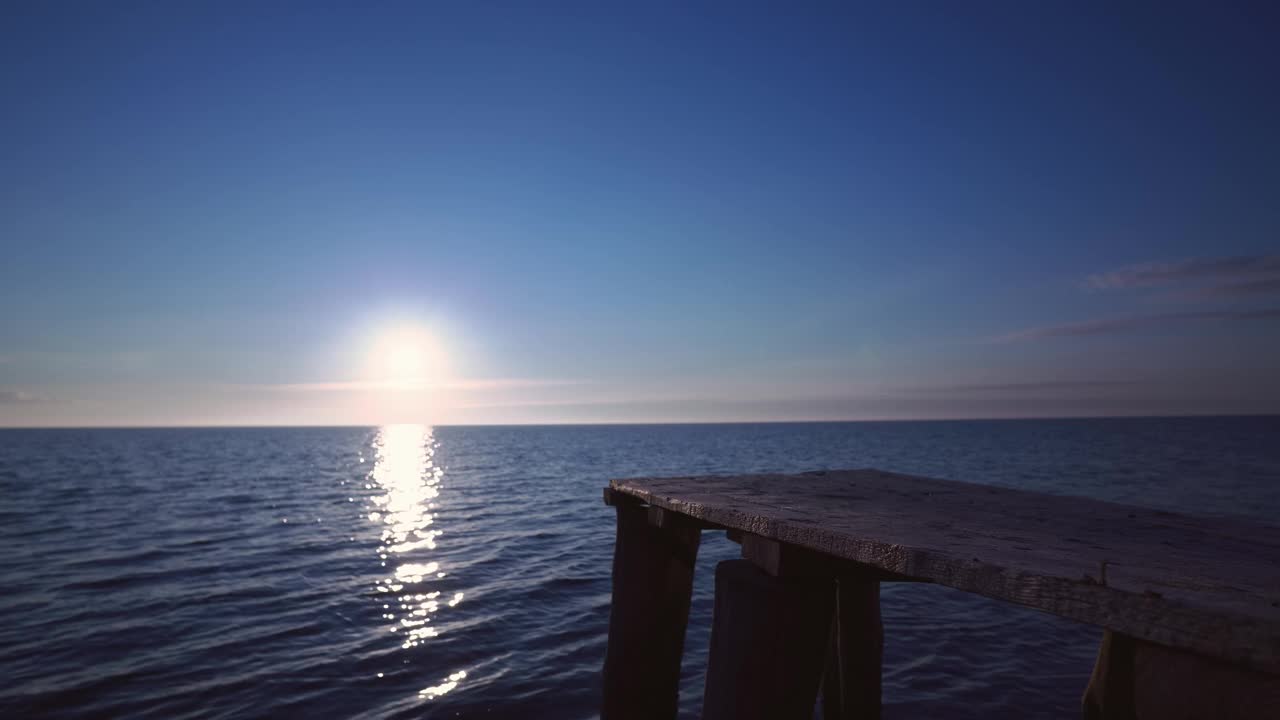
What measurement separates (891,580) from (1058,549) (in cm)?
163

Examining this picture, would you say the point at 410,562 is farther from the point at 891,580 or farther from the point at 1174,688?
the point at 1174,688

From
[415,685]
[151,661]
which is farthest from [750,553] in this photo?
[151,661]

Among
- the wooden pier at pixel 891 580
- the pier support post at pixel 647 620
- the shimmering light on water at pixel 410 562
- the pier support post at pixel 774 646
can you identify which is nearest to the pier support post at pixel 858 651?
the wooden pier at pixel 891 580

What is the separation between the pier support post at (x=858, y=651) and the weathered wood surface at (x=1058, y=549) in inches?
51.3

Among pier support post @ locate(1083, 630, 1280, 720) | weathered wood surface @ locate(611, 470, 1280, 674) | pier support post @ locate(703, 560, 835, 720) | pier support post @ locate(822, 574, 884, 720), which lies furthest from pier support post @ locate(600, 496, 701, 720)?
pier support post @ locate(1083, 630, 1280, 720)

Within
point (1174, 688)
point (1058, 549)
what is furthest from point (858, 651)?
point (1174, 688)

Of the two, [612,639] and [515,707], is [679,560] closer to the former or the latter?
[612,639]

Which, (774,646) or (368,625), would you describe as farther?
(368,625)

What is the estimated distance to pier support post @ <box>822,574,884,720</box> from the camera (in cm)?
594

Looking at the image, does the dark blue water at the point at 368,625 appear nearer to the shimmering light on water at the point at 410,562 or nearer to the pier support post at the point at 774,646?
the shimmering light on water at the point at 410,562

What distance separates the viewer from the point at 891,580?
4246mm

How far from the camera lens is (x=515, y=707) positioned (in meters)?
7.66

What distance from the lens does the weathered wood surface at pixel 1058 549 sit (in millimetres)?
1750

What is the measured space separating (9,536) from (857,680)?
86.2 feet
